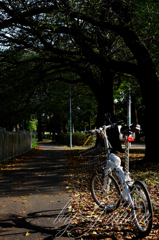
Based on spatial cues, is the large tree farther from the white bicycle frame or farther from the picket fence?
the white bicycle frame

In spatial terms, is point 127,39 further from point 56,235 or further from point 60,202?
point 56,235

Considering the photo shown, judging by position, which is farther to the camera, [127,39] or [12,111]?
[12,111]

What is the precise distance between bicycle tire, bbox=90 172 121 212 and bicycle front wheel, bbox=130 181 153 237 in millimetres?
512

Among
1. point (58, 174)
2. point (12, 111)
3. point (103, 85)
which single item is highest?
point (103, 85)

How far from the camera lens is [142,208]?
402cm

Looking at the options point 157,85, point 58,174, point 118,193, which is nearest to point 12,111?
point 58,174

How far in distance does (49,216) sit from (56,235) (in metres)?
0.98

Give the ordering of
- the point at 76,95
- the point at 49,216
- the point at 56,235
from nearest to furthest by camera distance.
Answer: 1. the point at 56,235
2. the point at 49,216
3. the point at 76,95

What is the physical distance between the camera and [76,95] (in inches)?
1201

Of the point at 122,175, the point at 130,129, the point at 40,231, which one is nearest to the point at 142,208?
the point at 122,175

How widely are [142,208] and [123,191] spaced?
0.50 meters

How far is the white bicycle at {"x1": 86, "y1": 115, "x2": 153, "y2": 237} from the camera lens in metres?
3.92

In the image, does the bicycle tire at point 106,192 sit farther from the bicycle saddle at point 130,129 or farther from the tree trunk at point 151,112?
the tree trunk at point 151,112

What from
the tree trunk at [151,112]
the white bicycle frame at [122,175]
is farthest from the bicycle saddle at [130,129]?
the tree trunk at [151,112]
